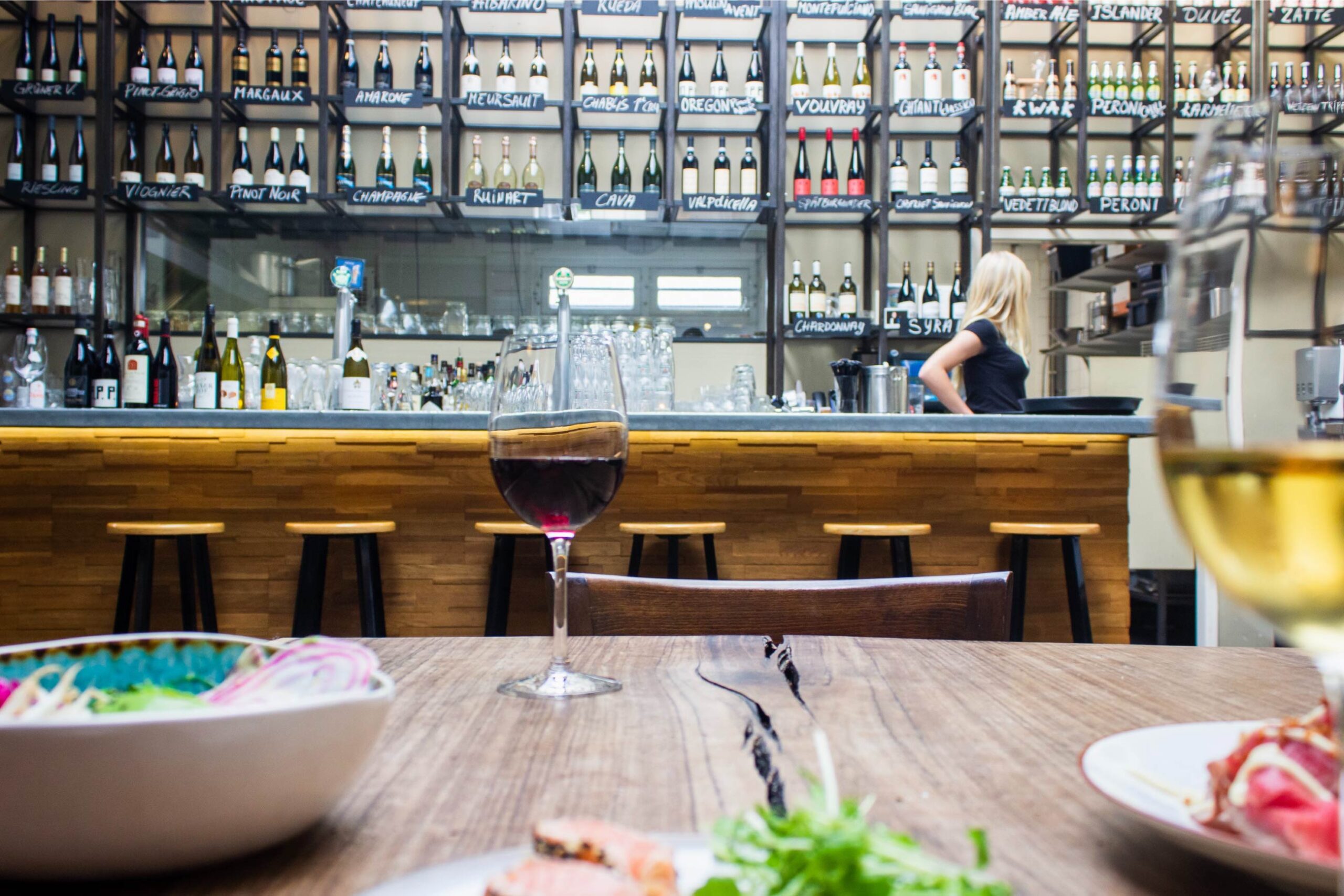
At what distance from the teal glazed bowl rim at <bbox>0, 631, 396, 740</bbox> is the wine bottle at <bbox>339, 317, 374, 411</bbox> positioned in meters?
2.89

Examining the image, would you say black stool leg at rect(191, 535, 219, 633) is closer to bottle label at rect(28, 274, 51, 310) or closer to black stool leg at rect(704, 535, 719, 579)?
black stool leg at rect(704, 535, 719, 579)

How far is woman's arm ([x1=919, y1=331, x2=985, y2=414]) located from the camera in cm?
369

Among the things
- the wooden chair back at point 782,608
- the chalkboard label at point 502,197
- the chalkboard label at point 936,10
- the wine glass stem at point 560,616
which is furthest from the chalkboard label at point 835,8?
the wine glass stem at point 560,616

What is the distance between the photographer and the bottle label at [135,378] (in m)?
3.49

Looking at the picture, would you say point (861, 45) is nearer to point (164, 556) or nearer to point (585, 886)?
point (164, 556)

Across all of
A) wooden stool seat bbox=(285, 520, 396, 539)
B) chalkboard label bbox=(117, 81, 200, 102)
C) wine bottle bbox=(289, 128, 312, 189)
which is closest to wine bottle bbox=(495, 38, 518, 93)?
wine bottle bbox=(289, 128, 312, 189)

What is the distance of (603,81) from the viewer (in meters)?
5.34

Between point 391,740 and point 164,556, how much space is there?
310 cm

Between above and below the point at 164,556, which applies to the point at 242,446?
above

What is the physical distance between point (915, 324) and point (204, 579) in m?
3.51

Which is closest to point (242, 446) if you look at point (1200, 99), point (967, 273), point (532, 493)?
point (532, 493)

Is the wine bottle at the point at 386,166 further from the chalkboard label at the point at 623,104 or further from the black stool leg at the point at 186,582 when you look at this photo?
the black stool leg at the point at 186,582

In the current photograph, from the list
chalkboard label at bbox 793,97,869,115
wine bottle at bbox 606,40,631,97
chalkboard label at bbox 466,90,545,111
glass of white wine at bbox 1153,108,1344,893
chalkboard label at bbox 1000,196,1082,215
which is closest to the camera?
glass of white wine at bbox 1153,108,1344,893

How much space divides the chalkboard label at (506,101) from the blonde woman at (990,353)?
2307 millimetres
